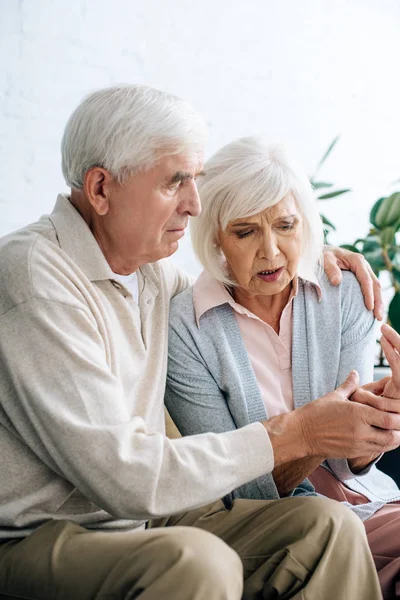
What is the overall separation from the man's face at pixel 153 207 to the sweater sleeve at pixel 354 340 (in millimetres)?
449

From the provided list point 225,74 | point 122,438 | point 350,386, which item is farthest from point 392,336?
point 225,74

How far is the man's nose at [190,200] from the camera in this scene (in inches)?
64.7

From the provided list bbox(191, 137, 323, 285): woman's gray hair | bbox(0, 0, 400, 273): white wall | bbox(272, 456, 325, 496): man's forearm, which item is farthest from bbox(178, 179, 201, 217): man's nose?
bbox(0, 0, 400, 273): white wall

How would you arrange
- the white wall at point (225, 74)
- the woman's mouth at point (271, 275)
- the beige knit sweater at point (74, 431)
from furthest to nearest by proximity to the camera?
1. the white wall at point (225, 74)
2. the woman's mouth at point (271, 275)
3. the beige knit sweater at point (74, 431)

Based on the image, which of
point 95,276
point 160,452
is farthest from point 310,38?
point 160,452

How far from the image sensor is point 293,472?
5.57 ft

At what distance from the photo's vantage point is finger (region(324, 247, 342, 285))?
Result: 1869mm

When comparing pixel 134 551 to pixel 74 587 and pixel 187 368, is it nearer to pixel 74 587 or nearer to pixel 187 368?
pixel 74 587

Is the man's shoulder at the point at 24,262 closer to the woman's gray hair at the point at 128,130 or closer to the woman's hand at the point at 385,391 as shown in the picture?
the woman's gray hair at the point at 128,130

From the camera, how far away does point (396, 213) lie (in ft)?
9.07

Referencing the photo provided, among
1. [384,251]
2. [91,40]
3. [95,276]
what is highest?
[91,40]

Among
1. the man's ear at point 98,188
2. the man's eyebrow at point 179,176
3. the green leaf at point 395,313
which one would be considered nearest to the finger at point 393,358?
the man's eyebrow at point 179,176

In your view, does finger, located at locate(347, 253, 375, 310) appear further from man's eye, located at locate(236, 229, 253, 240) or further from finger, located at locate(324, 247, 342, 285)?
man's eye, located at locate(236, 229, 253, 240)

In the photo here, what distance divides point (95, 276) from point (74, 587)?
594mm
